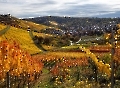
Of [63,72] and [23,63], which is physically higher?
[23,63]

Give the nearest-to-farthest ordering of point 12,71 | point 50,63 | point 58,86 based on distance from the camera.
A: point 12,71 → point 58,86 → point 50,63

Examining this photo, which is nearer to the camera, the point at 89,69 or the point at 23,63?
the point at 23,63

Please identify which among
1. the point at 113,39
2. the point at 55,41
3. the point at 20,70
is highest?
the point at 113,39

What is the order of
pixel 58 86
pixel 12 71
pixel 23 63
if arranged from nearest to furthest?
pixel 12 71
pixel 23 63
pixel 58 86

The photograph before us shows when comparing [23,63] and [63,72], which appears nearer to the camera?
[23,63]

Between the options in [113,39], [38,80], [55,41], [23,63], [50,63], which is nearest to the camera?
[113,39]

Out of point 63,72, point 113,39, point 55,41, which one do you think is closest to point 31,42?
point 55,41

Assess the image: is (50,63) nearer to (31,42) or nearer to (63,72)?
(63,72)

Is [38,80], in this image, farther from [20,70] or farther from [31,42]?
[31,42]

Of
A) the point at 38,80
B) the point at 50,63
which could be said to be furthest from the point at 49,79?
the point at 50,63
